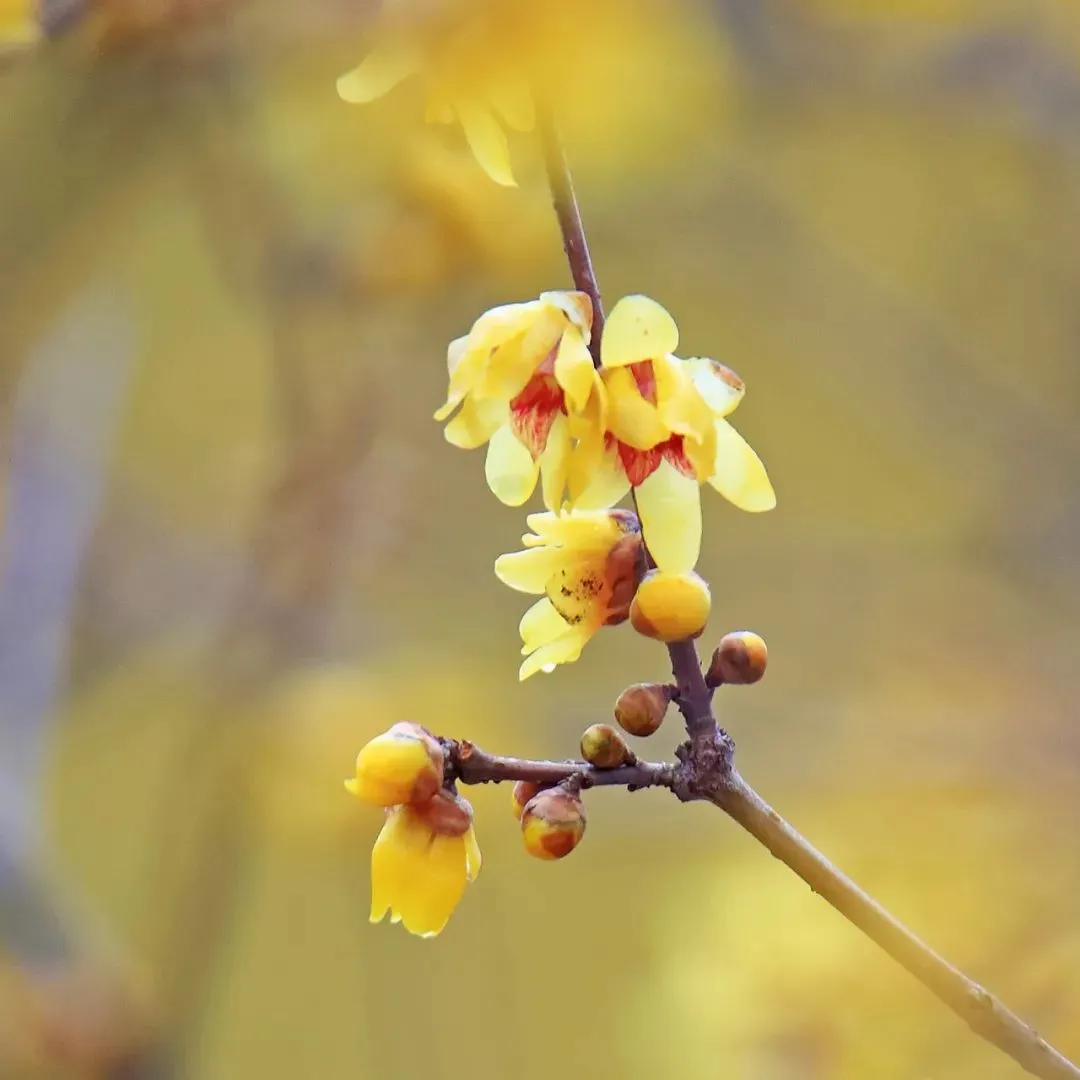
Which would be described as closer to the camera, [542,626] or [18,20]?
[542,626]

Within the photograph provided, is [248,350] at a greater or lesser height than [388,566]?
greater

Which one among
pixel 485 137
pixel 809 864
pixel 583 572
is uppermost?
pixel 485 137

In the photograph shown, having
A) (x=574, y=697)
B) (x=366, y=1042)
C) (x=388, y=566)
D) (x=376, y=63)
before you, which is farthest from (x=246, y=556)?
(x=376, y=63)

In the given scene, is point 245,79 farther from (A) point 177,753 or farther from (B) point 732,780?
(A) point 177,753

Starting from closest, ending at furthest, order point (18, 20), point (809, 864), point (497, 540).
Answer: point (809, 864)
point (18, 20)
point (497, 540)

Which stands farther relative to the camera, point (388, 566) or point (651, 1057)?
point (388, 566)

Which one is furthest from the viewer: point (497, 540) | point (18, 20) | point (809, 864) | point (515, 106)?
point (497, 540)

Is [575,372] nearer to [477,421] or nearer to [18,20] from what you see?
[477,421]

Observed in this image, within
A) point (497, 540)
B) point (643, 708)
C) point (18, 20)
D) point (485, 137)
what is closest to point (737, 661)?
point (643, 708)
